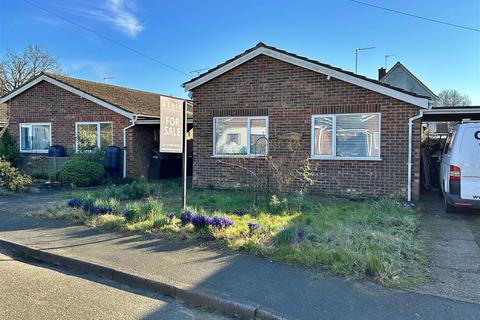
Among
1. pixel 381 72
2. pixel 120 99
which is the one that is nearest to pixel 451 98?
pixel 381 72

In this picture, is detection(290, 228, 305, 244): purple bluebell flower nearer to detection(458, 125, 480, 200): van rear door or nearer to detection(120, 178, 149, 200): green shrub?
detection(458, 125, 480, 200): van rear door

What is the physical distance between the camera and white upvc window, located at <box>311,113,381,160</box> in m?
10.8

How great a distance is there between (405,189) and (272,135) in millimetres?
4035

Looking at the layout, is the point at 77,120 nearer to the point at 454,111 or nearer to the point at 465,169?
the point at 454,111

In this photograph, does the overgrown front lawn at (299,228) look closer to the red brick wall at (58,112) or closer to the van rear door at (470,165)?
the van rear door at (470,165)

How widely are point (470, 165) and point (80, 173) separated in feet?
38.7

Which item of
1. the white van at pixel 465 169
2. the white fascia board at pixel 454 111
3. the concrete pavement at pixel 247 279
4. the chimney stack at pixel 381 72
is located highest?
the chimney stack at pixel 381 72

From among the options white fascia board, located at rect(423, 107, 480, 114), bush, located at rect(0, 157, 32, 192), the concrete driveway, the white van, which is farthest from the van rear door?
bush, located at rect(0, 157, 32, 192)

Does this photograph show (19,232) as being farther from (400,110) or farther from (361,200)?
(400,110)

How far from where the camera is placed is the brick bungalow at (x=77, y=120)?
15.9 m

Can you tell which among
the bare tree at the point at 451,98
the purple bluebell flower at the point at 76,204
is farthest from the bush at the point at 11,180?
the bare tree at the point at 451,98

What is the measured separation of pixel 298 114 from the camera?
1156 cm

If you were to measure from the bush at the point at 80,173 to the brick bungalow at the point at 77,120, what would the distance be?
1.75 metres

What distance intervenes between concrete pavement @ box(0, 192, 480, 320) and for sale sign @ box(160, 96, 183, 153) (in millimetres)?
1976
